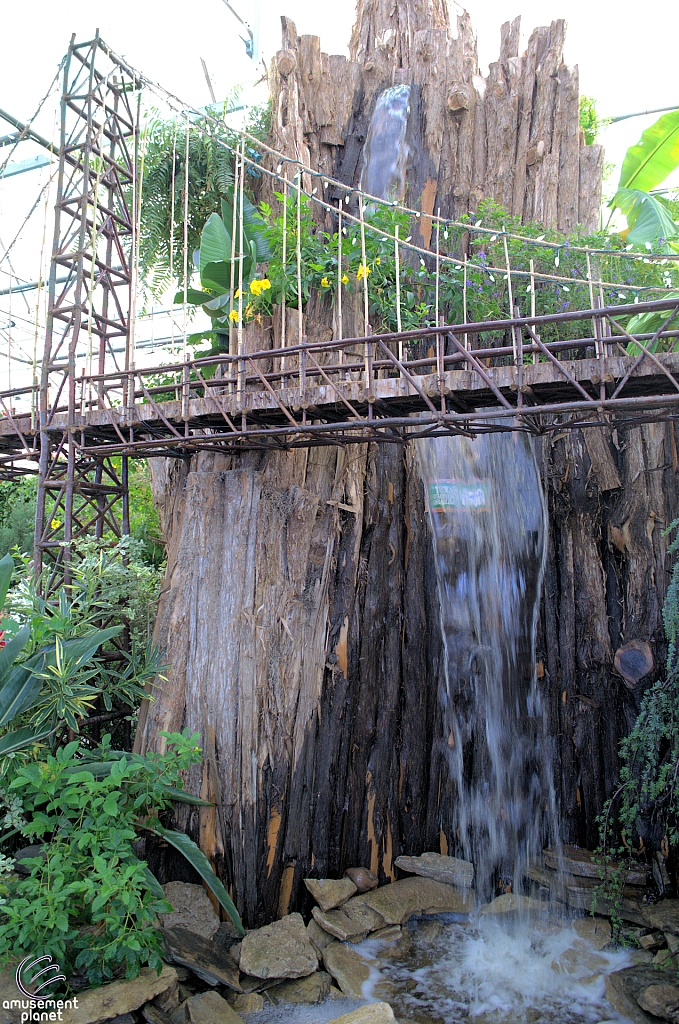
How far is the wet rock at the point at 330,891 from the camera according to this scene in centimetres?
693

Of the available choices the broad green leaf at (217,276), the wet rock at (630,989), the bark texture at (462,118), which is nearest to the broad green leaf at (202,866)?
the wet rock at (630,989)

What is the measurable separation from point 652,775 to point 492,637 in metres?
2.22

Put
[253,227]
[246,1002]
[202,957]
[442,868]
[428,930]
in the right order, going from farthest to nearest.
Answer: [253,227]
[442,868]
[428,930]
[202,957]
[246,1002]

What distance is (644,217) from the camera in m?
9.49

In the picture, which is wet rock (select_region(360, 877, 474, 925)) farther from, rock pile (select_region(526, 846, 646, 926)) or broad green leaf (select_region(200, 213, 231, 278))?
broad green leaf (select_region(200, 213, 231, 278))

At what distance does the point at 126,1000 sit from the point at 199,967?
34.4 inches

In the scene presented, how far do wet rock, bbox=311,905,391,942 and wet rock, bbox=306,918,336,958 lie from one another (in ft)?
0.10

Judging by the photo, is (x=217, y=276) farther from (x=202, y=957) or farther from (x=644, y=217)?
(x=202, y=957)

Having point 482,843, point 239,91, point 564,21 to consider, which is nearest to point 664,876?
point 482,843

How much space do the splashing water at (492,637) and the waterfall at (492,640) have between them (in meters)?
0.01

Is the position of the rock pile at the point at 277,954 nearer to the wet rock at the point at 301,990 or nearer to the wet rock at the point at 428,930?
the wet rock at the point at 301,990

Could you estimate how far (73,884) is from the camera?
512 cm

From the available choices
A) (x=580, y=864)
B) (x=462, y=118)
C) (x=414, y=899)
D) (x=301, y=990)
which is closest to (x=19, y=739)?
(x=301, y=990)

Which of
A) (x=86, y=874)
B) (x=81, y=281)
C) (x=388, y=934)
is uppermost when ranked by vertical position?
(x=81, y=281)
